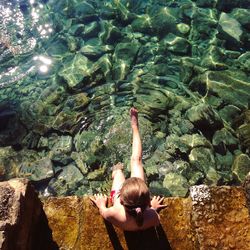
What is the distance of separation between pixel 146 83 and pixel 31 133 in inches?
95.9

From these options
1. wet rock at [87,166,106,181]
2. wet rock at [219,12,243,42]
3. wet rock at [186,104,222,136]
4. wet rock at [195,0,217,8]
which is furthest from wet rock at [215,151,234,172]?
wet rock at [195,0,217,8]

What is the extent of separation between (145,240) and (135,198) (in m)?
0.57

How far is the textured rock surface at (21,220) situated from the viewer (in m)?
2.88

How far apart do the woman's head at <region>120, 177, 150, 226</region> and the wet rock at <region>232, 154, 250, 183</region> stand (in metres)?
2.71

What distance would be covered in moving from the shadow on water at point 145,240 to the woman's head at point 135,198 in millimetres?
307

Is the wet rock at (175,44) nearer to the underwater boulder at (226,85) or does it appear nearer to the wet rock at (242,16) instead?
the underwater boulder at (226,85)

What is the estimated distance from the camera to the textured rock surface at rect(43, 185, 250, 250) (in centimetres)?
337

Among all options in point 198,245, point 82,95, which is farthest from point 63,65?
point 198,245

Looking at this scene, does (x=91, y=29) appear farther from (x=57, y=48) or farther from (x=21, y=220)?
(x=21, y=220)

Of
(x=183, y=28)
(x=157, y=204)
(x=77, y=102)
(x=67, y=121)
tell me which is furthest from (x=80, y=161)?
(x=183, y=28)

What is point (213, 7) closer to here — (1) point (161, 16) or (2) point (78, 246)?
(1) point (161, 16)

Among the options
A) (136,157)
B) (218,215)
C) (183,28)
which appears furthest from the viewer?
(183,28)

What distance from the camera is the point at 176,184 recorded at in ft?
17.7

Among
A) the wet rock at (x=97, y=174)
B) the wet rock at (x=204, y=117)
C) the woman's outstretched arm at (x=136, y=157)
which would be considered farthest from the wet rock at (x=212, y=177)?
the wet rock at (x=97, y=174)
